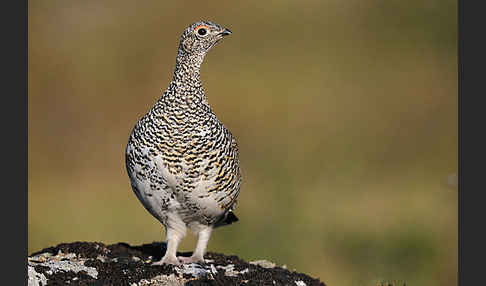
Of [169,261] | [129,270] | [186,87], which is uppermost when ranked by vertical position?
[186,87]

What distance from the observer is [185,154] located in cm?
588

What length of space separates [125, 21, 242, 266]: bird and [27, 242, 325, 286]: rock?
0.31 m

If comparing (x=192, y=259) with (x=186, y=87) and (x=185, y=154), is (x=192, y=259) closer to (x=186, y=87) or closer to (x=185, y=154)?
(x=185, y=154)

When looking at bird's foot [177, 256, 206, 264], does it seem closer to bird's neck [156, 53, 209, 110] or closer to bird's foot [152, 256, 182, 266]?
bird's foot [152, 256, 182, 266]

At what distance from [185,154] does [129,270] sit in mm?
975

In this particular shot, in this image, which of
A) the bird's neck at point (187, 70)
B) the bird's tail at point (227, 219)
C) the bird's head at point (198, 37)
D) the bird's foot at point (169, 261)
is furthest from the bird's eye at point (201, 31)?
the bird's foot at point (169, 261)

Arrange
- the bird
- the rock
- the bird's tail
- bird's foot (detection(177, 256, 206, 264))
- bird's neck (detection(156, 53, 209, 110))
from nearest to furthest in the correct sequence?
1. the rock
2. the bird
3. bird's neck (detection(156, 53, 209, 110))
4. bird's foot (detection(177, 256, 206, 264))
5. the bird's tail

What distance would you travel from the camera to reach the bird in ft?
19.3

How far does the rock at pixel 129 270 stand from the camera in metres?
5.41

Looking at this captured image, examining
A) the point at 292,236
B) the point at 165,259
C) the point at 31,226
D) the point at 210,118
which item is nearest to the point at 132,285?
the point at 165,259

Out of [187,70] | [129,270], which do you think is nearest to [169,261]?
[129,270]

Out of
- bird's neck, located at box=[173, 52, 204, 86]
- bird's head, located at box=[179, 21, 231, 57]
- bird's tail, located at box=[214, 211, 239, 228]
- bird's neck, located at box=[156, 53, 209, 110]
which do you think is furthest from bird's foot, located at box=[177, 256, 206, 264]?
bird's head, located at box=[179, 21, 231, 57]

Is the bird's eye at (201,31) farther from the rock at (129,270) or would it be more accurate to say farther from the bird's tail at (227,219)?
the rock at (129,270)

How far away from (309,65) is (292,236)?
30.4 ft
